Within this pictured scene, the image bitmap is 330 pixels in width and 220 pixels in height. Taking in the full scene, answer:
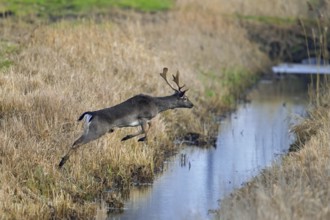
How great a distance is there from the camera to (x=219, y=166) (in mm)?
15883

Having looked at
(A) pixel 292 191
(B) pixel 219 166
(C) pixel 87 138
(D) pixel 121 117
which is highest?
(D) pixel 121 117

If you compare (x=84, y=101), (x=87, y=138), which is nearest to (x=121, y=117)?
(x=87, y=138)

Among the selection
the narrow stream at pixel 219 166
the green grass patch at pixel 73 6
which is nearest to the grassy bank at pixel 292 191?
the narrow stream at pixel 219 166

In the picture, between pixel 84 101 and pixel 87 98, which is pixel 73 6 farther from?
pixel 84 101

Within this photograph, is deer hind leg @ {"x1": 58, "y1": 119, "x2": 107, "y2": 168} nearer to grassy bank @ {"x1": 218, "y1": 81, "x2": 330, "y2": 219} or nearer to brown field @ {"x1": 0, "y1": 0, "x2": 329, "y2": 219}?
brown field @ {"x1": 0, "y1": 0, "x2": 329, "y2": 219}

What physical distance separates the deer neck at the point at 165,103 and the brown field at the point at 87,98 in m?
0.98

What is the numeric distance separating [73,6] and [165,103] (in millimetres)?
21306

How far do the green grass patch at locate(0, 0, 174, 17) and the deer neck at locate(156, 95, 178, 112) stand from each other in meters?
16.7

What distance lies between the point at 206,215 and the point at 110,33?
10.3 meters

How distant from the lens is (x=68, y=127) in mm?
14180

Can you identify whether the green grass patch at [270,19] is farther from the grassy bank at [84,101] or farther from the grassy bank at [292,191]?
the grassy bank at [292,191]

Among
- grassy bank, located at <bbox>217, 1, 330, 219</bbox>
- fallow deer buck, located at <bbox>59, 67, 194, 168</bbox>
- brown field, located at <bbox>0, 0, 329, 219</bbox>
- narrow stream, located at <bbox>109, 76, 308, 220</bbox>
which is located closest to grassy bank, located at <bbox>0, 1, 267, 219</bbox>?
brown field, located at <bbox>0, 0, 329, 219</bbox>

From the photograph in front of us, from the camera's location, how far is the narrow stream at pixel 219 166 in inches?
502

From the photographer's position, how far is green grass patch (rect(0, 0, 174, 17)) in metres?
31.5
